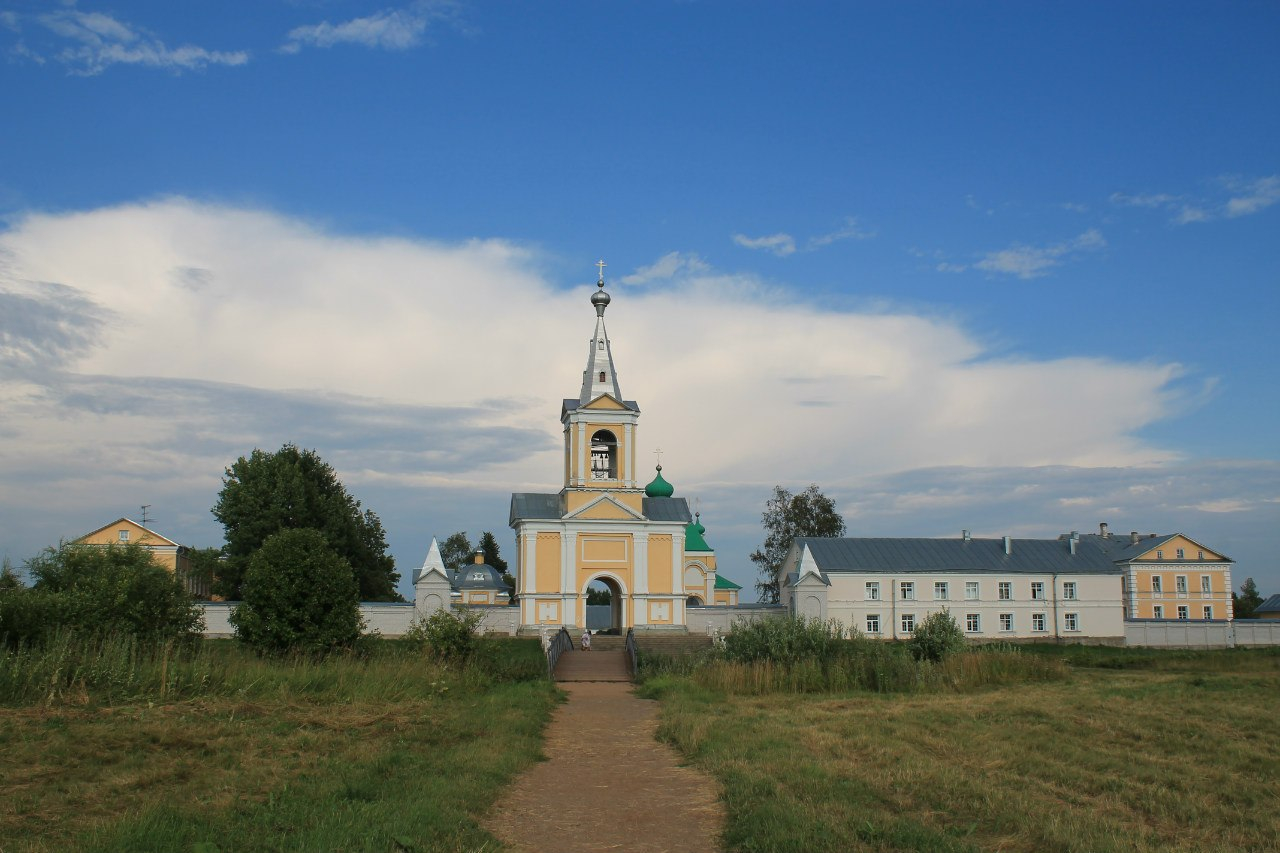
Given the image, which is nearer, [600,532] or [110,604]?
[110,604]

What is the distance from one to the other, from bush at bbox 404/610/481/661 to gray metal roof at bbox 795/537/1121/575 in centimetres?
2909

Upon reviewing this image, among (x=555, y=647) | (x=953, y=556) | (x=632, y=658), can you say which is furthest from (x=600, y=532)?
(x=953, y=556)

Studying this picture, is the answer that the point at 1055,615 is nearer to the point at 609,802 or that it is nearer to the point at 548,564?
the point at 548,564

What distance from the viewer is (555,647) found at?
33219 millimetres

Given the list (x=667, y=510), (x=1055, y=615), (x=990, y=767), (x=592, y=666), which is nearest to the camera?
(x=990, y=767)

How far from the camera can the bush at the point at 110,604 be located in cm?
1678

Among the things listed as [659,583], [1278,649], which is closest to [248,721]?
[659,583]

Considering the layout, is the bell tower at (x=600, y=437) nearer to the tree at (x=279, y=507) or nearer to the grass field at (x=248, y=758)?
the tree at (x=279, y=507)

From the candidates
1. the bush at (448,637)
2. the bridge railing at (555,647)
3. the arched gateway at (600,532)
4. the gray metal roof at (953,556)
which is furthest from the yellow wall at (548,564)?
the bush at (448,637)

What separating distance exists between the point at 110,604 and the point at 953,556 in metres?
41.9

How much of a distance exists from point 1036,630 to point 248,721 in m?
46.0

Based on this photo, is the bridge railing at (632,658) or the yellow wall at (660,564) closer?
the bridge railing at (632,658)

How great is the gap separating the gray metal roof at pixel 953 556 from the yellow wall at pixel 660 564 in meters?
8.18

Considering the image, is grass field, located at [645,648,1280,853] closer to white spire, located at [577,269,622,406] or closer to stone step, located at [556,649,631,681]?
stone step, located at [556,649,631,681]
